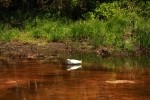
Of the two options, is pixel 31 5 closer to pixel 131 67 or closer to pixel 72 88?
pixel 131 67

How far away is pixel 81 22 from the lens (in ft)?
60.2

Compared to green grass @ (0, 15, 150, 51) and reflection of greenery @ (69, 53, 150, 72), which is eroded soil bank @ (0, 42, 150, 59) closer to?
green grass @ (0, 15, 150, 51)

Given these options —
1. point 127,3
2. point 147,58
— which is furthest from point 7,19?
point 147,58

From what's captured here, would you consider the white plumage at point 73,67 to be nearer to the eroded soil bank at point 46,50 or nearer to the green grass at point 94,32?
the eroded soil bank at point 46,50

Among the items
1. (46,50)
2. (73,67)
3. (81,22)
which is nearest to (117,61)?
(73,67)

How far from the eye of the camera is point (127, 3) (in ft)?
65.3

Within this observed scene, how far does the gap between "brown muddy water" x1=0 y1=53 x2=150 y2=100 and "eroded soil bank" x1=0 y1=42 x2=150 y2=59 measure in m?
0.65

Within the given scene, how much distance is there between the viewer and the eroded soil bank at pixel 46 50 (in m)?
14.7

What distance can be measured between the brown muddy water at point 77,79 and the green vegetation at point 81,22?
1838 mm

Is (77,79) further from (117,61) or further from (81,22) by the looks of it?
(81,22)

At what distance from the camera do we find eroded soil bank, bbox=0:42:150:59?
48.2 ft

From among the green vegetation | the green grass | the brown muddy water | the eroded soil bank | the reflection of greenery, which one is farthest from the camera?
the green vegetation

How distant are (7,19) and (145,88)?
12.2 meters

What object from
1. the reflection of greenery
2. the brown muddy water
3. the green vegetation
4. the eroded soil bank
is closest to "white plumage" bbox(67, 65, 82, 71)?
the brown muddy water
